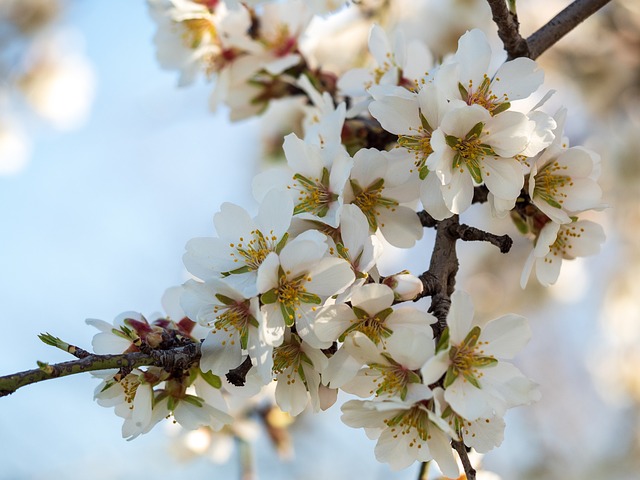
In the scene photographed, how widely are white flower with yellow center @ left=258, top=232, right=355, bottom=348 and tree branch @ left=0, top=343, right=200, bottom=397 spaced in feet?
0.41

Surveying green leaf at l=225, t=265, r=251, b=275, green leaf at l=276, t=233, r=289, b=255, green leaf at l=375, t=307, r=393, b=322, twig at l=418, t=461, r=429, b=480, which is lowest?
twig at l=418, t=461, r=429, b=480

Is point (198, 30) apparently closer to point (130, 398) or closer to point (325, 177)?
point (325, 177)

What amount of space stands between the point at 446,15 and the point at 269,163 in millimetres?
1023

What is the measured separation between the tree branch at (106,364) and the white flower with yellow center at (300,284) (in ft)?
0.41

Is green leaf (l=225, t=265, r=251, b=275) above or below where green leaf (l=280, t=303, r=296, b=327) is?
above

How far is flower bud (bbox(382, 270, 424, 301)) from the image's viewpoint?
85 cm

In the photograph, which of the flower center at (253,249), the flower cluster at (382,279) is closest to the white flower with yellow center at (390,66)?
the flower cluster at (382,279)

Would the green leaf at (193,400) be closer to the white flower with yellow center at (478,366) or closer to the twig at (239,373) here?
the twig at (239,373)

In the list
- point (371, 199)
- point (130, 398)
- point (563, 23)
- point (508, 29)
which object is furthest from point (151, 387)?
point (563, 23)

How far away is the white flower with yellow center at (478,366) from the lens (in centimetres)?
76

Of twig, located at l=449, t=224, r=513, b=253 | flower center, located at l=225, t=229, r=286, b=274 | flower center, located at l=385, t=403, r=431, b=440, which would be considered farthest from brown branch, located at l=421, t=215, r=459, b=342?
flower center, located at l=225, t=229, r=286, b=274

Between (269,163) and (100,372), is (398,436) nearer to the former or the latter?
(100,372)

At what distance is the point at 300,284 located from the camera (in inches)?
32.8

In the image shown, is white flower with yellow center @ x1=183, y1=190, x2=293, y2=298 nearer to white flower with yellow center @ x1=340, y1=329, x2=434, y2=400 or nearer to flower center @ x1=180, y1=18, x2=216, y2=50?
white flower with yellow center @ x1=340, y1=329, x2=434, y2=400
